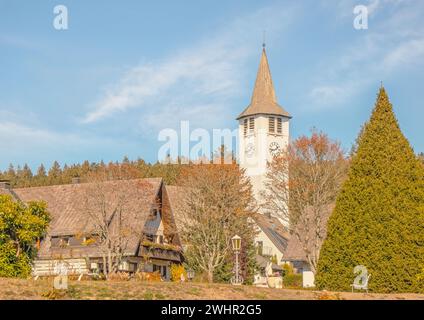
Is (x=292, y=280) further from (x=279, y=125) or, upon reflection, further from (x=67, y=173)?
(x=67, y=173)

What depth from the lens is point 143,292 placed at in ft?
78.5

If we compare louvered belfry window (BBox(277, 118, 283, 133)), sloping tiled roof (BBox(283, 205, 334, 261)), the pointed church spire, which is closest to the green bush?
sloping tiled roof (BBox(283, 205, 334, 261))

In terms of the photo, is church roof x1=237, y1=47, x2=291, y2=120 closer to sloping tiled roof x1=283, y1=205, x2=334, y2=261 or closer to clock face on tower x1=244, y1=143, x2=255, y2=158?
clock face on tower x1=244, y1=143, x2=255, y2=158

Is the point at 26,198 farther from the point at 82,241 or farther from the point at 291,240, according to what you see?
the point at 291,240

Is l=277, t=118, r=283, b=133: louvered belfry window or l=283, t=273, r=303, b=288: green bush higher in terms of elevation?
l=277, t=118, r=283, b=133: louvered belfry window

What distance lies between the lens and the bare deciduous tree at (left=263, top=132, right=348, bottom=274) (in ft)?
199

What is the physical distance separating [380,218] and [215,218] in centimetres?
2684

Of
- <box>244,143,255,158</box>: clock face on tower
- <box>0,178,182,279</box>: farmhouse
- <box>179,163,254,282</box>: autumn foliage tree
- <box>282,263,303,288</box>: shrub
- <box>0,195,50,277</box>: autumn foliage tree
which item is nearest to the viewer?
<box>0,195,50,277</box>: autumn foliage tree

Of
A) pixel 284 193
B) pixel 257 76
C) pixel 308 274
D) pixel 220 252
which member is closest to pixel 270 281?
pixel 220 252

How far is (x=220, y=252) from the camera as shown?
2195 inches

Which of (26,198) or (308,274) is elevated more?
(26,198)

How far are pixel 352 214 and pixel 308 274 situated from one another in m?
32.0

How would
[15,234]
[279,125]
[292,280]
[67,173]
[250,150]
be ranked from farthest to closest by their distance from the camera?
1. [67,173]
2. [279,125]
3. [250,150]
4. [292,280]
5. [15,234]

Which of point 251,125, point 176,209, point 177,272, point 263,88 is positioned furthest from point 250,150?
point 177,272
